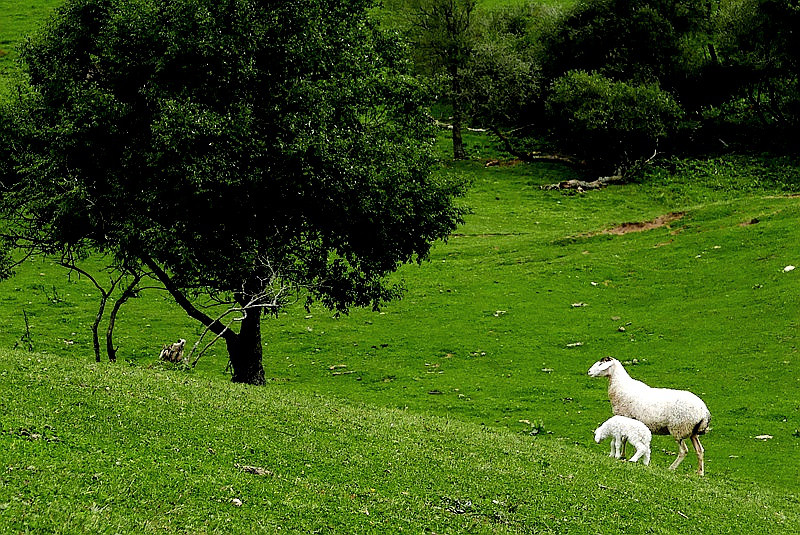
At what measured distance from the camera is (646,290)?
33188 mm

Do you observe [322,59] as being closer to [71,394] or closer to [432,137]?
[432,137]

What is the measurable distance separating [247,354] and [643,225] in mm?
25770

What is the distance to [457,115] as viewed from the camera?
58.6 metres

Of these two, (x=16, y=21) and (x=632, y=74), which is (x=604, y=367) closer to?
(x=632, y=74)

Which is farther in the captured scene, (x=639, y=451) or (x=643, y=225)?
(x=643, y=225)

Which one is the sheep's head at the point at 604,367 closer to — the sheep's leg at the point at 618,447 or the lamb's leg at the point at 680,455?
the sheep's leg at the point at 618,447

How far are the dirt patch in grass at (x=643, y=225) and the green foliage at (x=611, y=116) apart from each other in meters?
11.6

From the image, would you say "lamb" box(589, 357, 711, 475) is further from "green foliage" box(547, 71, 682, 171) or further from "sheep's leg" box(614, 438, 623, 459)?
"green foliage" box(547, 71, 682, 171)

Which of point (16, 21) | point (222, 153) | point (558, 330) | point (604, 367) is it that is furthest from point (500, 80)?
point (16, 21)

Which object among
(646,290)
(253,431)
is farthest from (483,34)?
(253,431)

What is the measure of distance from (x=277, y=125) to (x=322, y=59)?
2237mm

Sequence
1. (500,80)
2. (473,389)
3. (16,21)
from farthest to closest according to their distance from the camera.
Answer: (16,21), (500,80), (473,389)

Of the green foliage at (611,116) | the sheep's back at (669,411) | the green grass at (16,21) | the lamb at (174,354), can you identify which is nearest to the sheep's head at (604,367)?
the sheep's back at (669,411)

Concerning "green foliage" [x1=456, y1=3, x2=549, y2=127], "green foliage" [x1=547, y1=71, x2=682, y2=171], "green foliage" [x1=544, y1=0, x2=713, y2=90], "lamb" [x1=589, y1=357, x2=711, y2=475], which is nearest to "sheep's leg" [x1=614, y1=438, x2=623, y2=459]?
"lamb" [x1=589, y1=357, x2=711, y2=475]
